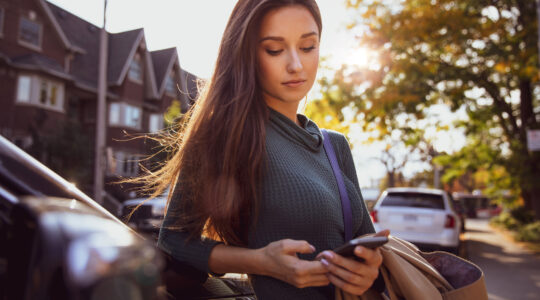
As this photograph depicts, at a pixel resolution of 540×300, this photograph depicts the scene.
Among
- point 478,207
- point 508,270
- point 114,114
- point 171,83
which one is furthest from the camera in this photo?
point 478,207

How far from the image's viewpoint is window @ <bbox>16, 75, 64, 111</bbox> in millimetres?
20203

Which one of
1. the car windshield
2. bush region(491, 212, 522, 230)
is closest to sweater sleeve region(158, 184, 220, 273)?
the car windshield

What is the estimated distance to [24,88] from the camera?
20.4m

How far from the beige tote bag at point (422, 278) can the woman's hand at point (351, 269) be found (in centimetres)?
8

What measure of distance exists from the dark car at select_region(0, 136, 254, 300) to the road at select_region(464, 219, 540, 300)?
691 centimetres

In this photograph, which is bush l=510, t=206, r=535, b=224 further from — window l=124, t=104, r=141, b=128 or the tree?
window l=124, t=104, r=141, b=128

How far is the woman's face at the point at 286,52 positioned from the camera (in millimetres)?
1606

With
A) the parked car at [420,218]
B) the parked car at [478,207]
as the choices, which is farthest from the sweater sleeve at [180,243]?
the parked car at [478,207]

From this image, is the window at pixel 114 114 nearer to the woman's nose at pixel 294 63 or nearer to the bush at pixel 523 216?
the bush at pixel 523 216

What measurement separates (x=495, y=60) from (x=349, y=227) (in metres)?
11.8

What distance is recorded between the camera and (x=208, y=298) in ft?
4.29

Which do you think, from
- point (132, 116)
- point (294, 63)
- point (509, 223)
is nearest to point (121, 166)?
point (132, 116)

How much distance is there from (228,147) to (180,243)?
0.32 metres

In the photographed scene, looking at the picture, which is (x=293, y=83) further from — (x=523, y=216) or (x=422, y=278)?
(x=523, y=216)
